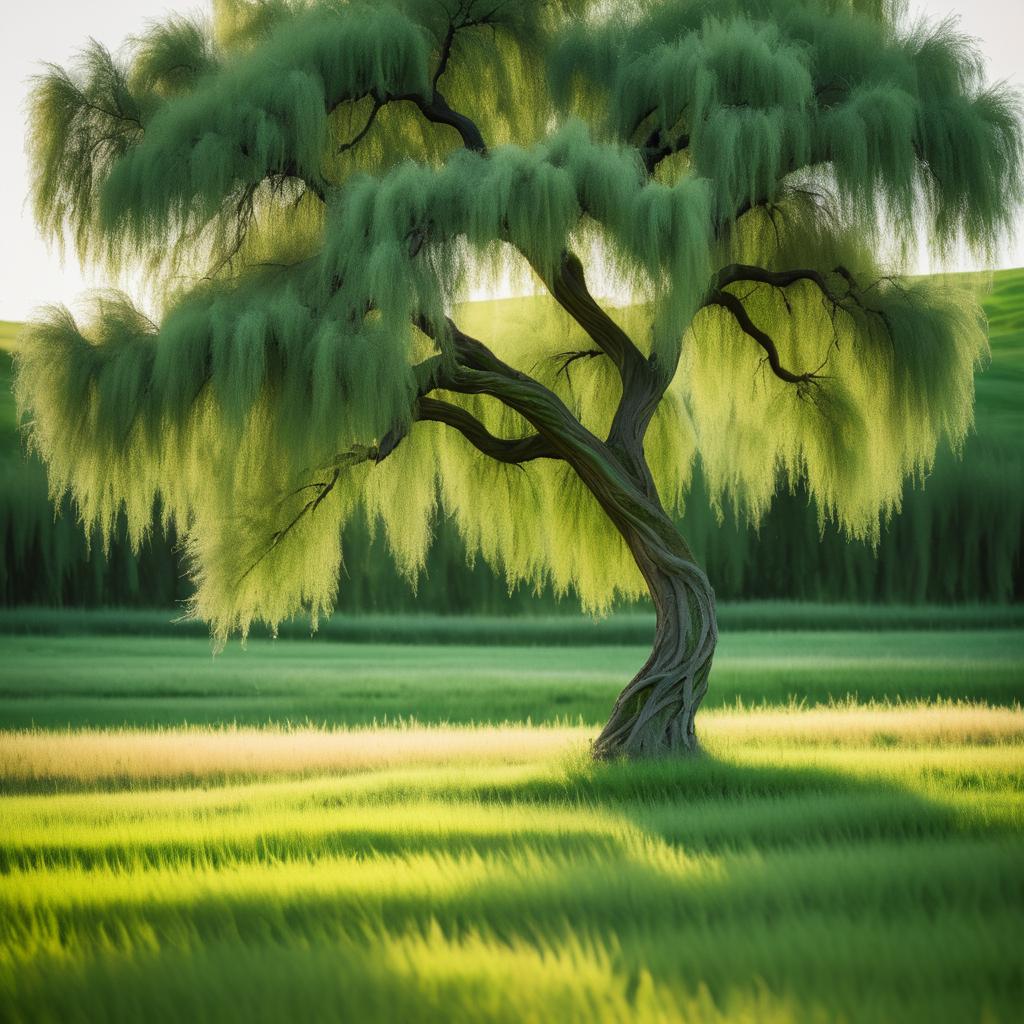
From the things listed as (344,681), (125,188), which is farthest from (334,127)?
(344,681)

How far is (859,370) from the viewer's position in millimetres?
9266

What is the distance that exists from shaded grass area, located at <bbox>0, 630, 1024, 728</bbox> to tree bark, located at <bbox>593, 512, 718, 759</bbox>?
12.1 feet

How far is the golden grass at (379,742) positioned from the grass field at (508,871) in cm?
4

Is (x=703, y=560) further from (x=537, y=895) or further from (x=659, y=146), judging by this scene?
(x=537, y=895)

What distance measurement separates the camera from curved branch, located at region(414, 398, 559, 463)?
8.49 m

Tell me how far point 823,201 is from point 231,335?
178 inches

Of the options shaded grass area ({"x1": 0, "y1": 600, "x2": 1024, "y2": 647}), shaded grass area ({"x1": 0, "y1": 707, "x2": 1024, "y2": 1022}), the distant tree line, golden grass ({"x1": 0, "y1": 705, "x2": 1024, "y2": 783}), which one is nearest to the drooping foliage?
→ golden grass ({"x1": 0, "y1": 705, "x2": 1024, "y2": 783})

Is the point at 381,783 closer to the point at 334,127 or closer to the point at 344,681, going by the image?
the point at 334,127

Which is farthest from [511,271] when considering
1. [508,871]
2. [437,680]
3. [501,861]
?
[437,680]

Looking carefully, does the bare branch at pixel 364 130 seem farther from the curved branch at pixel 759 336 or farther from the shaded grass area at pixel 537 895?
the shaded grass area at pixel 537 895

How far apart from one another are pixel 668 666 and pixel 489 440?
6.73ft

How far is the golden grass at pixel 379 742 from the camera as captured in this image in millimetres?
9266

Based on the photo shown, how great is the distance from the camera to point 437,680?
1453 cm

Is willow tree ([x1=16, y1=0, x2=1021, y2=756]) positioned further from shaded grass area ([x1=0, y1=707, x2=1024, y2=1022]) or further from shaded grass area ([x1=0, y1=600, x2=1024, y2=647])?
shaded grass area ([x1=0, y1=600, x2=1024, y2=647])
